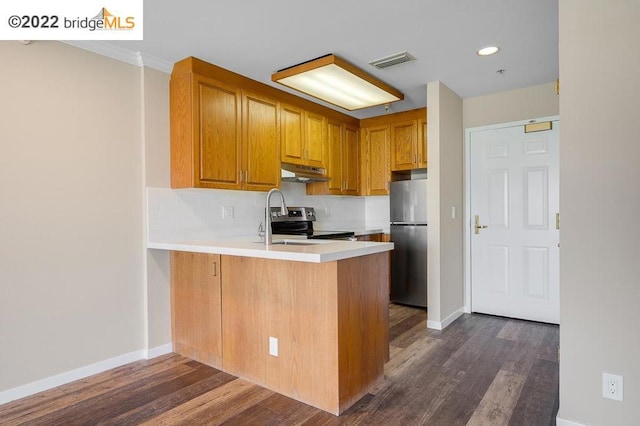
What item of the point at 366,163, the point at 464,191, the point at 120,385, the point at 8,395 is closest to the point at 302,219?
the point at 366,163

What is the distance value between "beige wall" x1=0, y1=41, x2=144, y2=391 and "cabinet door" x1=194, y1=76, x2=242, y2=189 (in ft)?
1.57

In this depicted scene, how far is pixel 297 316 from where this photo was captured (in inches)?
87.6

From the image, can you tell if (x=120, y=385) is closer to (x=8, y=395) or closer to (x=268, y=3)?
(x=8, y=395)

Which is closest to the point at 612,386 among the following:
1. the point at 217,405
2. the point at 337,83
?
the point at 217,405

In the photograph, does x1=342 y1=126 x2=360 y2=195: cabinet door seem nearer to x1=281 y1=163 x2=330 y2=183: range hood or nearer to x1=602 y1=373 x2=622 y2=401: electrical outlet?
x1=281 y1=163 x2=330 y2=183: range hood

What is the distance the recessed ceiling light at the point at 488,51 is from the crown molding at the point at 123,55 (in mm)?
2483

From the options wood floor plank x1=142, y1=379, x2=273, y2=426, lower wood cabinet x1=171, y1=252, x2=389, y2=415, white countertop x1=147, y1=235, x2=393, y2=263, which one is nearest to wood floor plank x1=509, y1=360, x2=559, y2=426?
lower wood cabinet x1=171, y1=252, x2=389, y2=415

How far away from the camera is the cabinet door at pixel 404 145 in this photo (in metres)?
4.46

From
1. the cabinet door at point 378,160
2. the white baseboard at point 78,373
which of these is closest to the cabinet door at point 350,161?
the cabinet door at point 378,160

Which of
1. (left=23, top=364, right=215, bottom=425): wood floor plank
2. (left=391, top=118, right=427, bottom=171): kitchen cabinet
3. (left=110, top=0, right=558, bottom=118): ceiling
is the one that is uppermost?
(left=110, top=0, right=558, bottom=118): ceiling

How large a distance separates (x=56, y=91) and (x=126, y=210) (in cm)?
92

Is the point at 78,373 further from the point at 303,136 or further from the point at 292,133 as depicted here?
the point at 303,136

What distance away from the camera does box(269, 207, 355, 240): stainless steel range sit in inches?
162

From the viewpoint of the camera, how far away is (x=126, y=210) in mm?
2828
